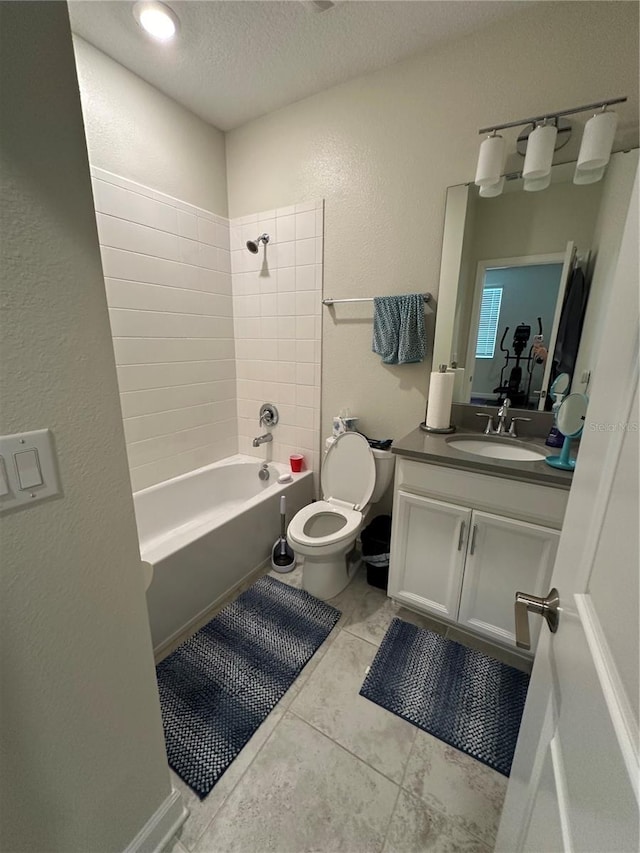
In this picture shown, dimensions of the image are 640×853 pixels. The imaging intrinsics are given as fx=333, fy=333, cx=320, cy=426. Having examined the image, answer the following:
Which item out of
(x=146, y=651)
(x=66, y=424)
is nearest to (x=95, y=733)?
(x=146, y=651)

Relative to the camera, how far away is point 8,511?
0.54m

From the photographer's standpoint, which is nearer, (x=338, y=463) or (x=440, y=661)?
(x=440, y=661)

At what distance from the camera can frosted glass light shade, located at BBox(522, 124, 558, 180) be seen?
130 centimetres

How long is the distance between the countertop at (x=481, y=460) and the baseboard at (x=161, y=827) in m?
1.31

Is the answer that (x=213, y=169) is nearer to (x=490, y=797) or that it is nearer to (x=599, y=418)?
(x=599, y=418)

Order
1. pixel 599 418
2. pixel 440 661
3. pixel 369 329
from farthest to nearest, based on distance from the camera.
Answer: pixel 369 329
pixel 440 661
pixel 599 418

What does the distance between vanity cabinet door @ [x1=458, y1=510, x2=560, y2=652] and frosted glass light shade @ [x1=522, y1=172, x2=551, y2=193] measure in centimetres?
141

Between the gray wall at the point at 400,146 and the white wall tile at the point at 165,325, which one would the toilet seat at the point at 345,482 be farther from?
the white wall tile at the point at 165,325

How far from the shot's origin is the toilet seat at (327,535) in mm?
1633

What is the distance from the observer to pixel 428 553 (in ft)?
5.00

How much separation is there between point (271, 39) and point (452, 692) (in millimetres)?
2880

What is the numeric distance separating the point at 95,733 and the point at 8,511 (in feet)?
1.85

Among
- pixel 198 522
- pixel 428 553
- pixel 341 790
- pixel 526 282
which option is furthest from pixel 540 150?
pixel 198 522

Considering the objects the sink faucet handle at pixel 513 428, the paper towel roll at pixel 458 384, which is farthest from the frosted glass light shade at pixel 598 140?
the sink faucet handle at pixel 513 428
